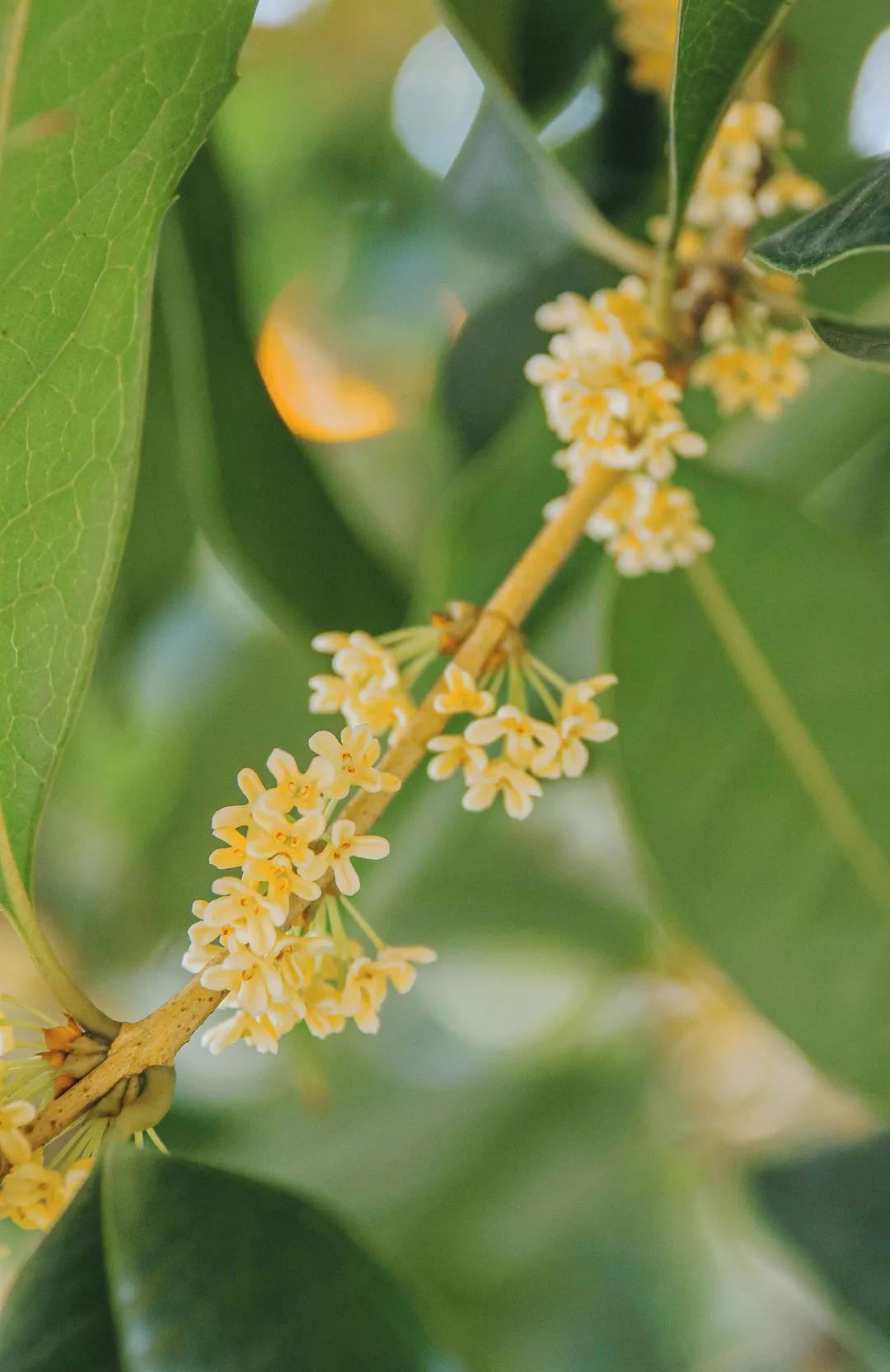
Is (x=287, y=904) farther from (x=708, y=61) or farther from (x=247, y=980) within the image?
(x=708, y=61)

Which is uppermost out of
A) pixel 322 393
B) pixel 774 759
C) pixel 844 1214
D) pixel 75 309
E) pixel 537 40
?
pixel 75 309

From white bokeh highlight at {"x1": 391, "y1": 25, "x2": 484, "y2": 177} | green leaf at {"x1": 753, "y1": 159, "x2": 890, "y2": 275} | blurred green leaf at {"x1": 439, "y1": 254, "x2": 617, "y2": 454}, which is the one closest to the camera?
green leaf at {"x1": 753, "y1": 159, "x2": 890, "y2": 275}

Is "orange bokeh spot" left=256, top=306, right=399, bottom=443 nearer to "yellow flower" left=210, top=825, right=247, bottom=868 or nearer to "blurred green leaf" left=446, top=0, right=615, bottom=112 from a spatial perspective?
"blurred green leaf" left=446, top=0, right=615, bottom=112

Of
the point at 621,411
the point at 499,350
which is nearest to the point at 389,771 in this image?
the point at 621,411

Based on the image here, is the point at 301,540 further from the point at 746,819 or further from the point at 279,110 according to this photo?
the point at 279,110

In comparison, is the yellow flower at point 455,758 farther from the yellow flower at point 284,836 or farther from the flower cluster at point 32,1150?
the flower cluster at point 32,1150

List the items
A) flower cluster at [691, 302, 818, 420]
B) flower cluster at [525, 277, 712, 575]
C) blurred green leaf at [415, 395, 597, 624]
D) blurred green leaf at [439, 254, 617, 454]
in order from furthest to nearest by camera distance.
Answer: blurred green leaf at [439, 254, 617, 454]
blurred green leaf at [415, 395, 597, 624]
flower cluster at [691, 302, 818, 420]
flower cluster at [525, 277, 712, 575]

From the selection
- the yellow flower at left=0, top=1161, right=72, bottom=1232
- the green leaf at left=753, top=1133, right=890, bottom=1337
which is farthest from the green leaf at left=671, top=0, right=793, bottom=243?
the green leaf at left=753, top=1133, right=890, bottom=1337
